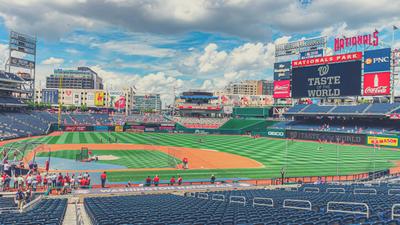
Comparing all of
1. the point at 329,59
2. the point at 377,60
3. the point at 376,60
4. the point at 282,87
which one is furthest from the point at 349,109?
the point at 282,87

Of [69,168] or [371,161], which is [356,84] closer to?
[371,161]

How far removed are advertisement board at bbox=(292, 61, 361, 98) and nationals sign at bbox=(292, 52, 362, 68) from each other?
0.76 m

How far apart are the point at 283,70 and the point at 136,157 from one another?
5218cm

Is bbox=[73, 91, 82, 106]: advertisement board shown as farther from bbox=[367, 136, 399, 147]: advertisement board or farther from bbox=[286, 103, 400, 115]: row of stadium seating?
bbox=[367, 136, 399, 147]: advertisement board

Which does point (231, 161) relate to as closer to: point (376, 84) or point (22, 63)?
point (376, 84)

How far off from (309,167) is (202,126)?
55085 mm

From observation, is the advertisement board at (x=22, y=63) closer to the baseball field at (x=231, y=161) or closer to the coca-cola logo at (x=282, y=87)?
the baseball field at (x=231, y=161)

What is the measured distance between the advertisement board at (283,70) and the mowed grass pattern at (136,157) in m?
45.3

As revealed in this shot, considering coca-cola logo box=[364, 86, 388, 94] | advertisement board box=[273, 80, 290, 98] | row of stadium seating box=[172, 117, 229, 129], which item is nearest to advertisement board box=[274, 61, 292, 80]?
advertisement board box=[273, 80, 290, 98]

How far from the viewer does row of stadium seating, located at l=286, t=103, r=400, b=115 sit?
61.4 metres

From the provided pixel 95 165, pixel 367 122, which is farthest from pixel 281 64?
pixel 95 165

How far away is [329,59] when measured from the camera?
6519 centimetres

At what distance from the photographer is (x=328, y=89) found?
6600 centimetres

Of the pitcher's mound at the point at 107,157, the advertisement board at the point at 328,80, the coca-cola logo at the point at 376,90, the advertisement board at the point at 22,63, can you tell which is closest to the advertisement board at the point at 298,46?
the advertisement board at the point at 328,80
